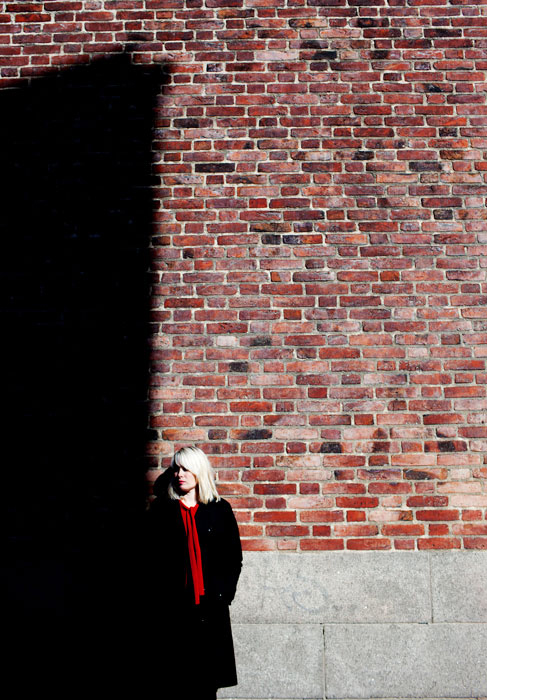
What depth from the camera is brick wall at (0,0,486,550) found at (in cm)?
354

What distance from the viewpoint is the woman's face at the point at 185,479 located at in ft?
10.2

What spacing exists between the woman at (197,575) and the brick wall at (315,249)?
43cm

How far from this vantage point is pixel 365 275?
12.1 ft

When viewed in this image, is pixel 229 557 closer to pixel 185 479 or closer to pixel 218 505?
pixel 218 505

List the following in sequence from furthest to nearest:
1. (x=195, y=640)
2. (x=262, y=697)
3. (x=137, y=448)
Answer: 1. (x=137, y=448)
2. (x=262, y=697)
3. (x=195, y=640)

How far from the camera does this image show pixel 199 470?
3117mm

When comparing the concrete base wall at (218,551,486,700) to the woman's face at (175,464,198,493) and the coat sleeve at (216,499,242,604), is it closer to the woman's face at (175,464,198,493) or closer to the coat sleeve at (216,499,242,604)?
the coat sleeve at (216,499,242,604)

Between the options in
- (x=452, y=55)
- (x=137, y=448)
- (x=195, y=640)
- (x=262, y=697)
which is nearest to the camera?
(x=195, y=640)

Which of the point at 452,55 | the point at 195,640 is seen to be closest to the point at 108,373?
the point at 195,640

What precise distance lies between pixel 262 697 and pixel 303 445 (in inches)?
61.9

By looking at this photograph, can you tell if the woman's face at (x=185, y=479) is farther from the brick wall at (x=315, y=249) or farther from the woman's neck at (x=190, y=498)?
the brick wall at (x=315, y=249)

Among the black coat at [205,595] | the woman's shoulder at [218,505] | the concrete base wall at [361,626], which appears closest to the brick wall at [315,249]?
the concrete base wall at [361,626]

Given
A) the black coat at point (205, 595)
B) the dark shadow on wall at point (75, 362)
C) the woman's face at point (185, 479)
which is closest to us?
the black coat at point (205, 595)

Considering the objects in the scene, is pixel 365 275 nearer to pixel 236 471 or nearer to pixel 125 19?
pixel 236 471
